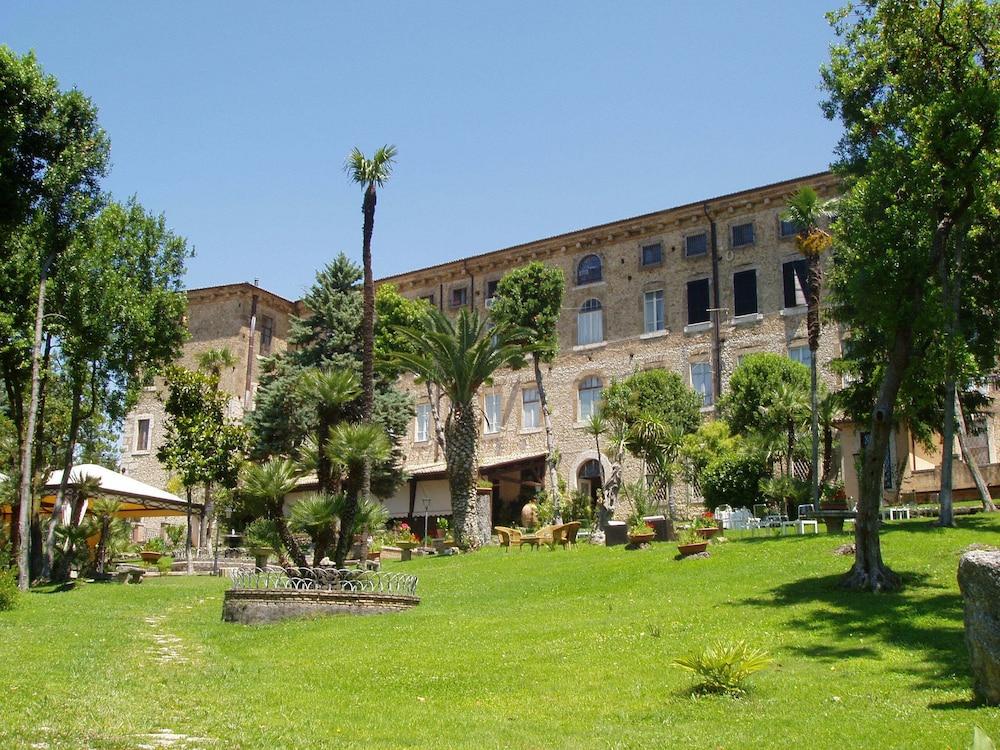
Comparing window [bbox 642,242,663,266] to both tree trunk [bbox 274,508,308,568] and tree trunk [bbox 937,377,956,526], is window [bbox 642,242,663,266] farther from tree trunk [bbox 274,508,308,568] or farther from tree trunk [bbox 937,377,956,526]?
tree trunk [bbox 274,508,308,568]

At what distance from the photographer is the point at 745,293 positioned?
1588 inches

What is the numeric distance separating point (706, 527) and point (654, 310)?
19247 millimetres

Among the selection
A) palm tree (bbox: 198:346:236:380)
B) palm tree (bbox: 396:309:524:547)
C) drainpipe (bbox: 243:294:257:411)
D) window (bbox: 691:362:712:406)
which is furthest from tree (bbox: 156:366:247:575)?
window (bbox: 691:362:712:406)

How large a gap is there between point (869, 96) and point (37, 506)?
23.3 m

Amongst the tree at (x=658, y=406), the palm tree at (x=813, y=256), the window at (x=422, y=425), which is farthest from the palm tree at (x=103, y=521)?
the window at (x=422, y=425)

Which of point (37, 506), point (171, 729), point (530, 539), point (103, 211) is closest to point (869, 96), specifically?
point (530, 539)

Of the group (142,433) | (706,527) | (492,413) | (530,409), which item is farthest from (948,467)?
(142,433)

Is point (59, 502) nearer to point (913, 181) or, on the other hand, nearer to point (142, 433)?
point (913, 181)

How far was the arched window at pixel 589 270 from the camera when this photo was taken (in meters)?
44.3

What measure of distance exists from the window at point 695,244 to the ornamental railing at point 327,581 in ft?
90.7

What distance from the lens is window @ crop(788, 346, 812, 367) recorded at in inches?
1511

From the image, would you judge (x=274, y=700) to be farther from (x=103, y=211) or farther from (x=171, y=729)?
(x=103, y=211)

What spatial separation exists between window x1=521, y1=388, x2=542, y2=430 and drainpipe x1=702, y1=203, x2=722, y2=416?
825 cm

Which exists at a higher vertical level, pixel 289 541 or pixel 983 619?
pixel 289 541
